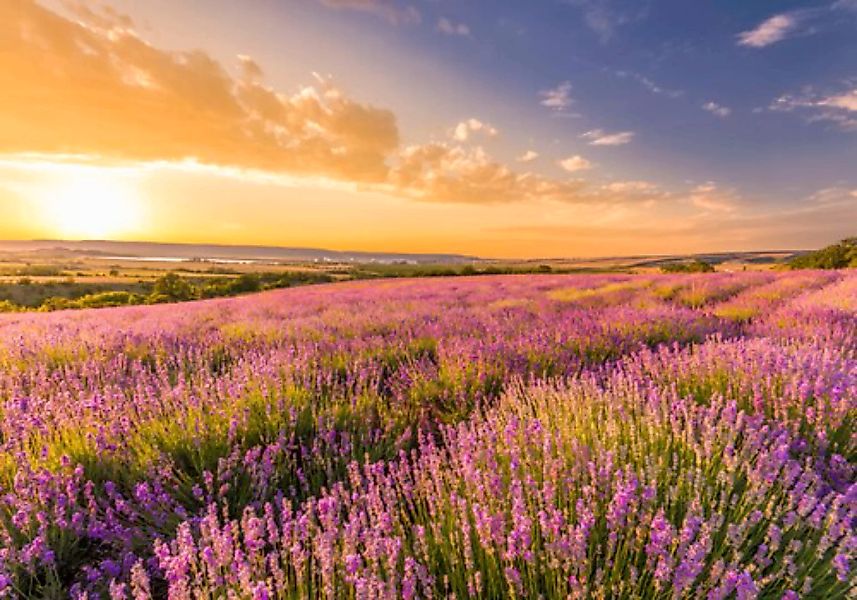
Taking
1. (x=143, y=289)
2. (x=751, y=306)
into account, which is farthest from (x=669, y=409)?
(x=143, y=289)

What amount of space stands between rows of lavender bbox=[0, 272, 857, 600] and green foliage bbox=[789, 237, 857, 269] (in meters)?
33.6

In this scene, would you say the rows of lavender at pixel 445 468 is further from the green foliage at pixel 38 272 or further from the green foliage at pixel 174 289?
the green foliage at pixel 38 272

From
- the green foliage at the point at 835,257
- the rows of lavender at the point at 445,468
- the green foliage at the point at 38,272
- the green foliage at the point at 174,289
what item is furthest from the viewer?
the green foliage at the point at 38,272

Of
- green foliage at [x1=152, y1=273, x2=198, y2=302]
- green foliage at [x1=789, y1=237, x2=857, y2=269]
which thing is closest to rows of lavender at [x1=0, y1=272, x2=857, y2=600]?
green foliage at [x1=152, y1=273, x2=198, y2=302]

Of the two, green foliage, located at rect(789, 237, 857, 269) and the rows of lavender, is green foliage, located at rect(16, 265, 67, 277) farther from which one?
green foliage, located at rect(789, 237, 857, 269)

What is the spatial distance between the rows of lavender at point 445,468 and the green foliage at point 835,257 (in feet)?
110

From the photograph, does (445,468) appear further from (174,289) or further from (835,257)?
(835,257)

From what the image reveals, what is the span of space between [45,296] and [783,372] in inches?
1832

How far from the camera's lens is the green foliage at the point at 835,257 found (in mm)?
31750

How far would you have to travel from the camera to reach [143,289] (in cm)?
3975

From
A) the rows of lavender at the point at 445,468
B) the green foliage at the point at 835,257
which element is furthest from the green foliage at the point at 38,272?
the green foliage at the point at 835,257

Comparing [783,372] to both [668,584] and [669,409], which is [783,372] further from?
[668,584]

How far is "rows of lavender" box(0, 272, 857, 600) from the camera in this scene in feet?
5.69

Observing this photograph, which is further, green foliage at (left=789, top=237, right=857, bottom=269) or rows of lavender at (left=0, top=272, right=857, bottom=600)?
green foliage at (left=789, top=237, right=857, bottom=269)
